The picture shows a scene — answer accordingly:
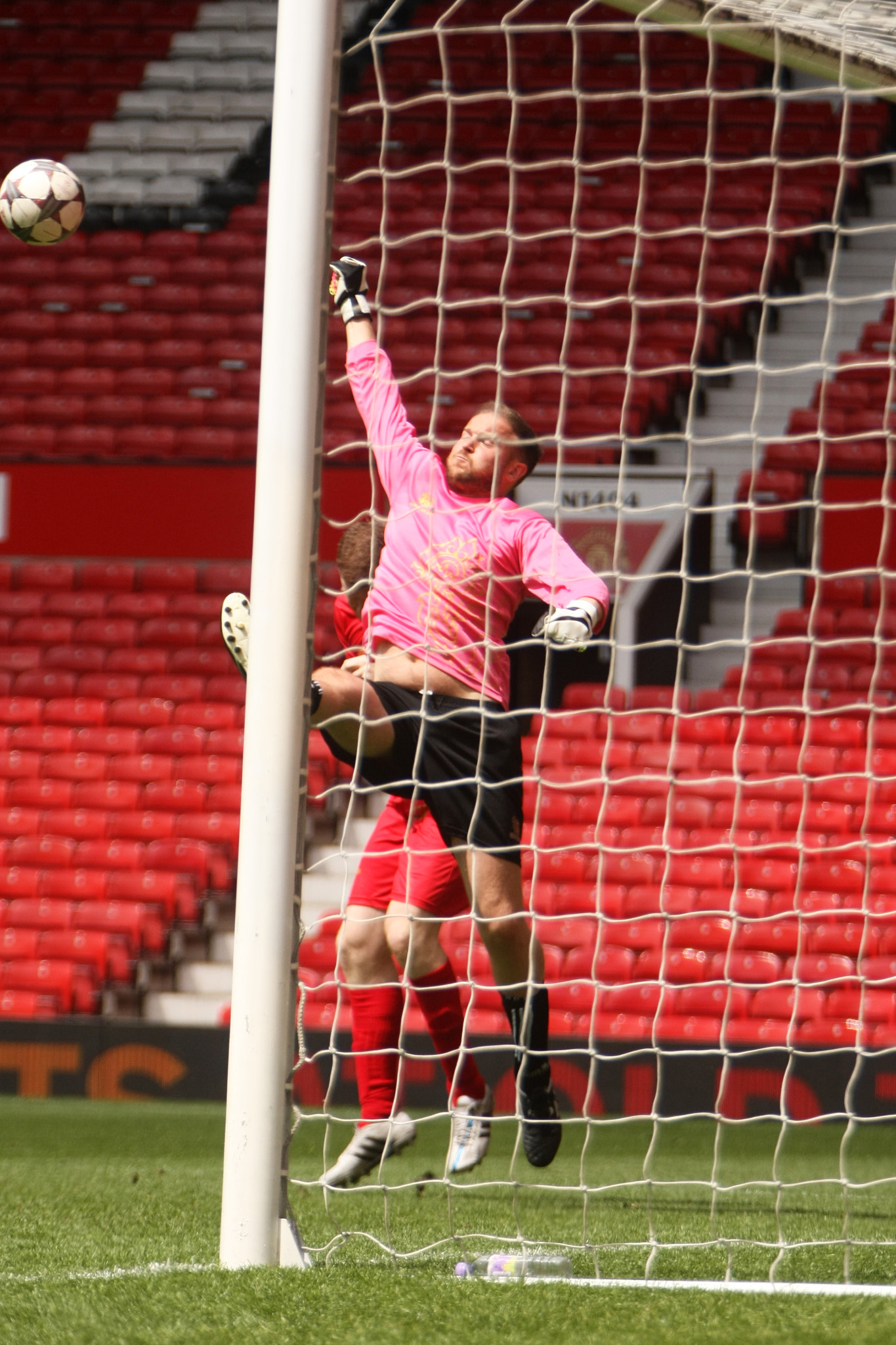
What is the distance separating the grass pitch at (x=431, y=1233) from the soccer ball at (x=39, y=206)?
2.65 m

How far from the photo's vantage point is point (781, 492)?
9117mm

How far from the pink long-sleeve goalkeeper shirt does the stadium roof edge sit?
925 millimetres

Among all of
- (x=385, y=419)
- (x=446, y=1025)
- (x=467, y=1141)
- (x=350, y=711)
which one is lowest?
(x=467, y=1141)

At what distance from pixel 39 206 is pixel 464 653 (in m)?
2.00

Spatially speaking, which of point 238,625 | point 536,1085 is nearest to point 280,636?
point 238,625

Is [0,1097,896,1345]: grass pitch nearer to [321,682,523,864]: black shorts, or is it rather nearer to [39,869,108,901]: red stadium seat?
[321,682,523,864]: black shorts

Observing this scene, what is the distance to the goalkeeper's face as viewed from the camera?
10.8 feet

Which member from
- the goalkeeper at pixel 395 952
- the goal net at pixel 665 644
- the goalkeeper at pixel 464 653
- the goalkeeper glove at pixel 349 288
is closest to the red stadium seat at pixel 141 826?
the goal net at pixel 665 644

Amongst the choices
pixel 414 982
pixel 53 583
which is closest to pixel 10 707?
pixel 53 583

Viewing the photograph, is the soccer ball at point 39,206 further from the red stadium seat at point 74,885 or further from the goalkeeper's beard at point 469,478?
the red stadium seat at point 74,885

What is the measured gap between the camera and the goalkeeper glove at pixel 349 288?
3096 millimetres

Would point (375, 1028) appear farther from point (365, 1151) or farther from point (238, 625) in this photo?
point (238, 625)

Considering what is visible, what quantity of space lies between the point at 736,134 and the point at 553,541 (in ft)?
29.1

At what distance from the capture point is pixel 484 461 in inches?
137
